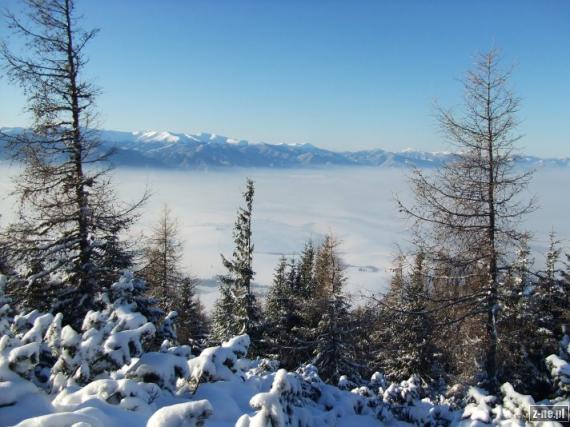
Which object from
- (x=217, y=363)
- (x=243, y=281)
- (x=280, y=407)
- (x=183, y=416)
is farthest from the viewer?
(x=243, y=281)

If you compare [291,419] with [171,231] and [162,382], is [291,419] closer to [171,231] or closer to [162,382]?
[162,382]

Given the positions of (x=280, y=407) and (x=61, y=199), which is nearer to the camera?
(x=280, y=407)

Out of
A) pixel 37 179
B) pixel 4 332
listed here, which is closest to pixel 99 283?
pixel 37 179

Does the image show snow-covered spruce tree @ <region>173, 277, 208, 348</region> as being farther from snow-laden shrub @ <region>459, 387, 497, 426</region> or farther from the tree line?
snow-laden shrub @ <region>459, 387, 497, 426</region>

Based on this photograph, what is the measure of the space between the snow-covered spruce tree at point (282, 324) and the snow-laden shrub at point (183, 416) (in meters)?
19.0

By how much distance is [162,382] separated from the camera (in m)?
4.47

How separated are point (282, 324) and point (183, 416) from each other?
22.6 m

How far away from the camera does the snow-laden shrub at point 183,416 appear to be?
288cm

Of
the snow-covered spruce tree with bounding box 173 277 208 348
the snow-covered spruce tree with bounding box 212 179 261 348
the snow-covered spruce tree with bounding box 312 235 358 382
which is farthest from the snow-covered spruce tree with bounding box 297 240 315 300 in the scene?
the snow-covered spruce tree with bounding box 173 277 208 348

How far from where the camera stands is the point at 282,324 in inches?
976

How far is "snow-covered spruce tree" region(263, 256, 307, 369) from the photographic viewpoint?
22.5 metres

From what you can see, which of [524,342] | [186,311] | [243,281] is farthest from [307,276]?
[524,342]

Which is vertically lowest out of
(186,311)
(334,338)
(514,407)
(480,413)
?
(186,311)

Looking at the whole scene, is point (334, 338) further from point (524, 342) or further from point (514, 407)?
point (514, 407)
